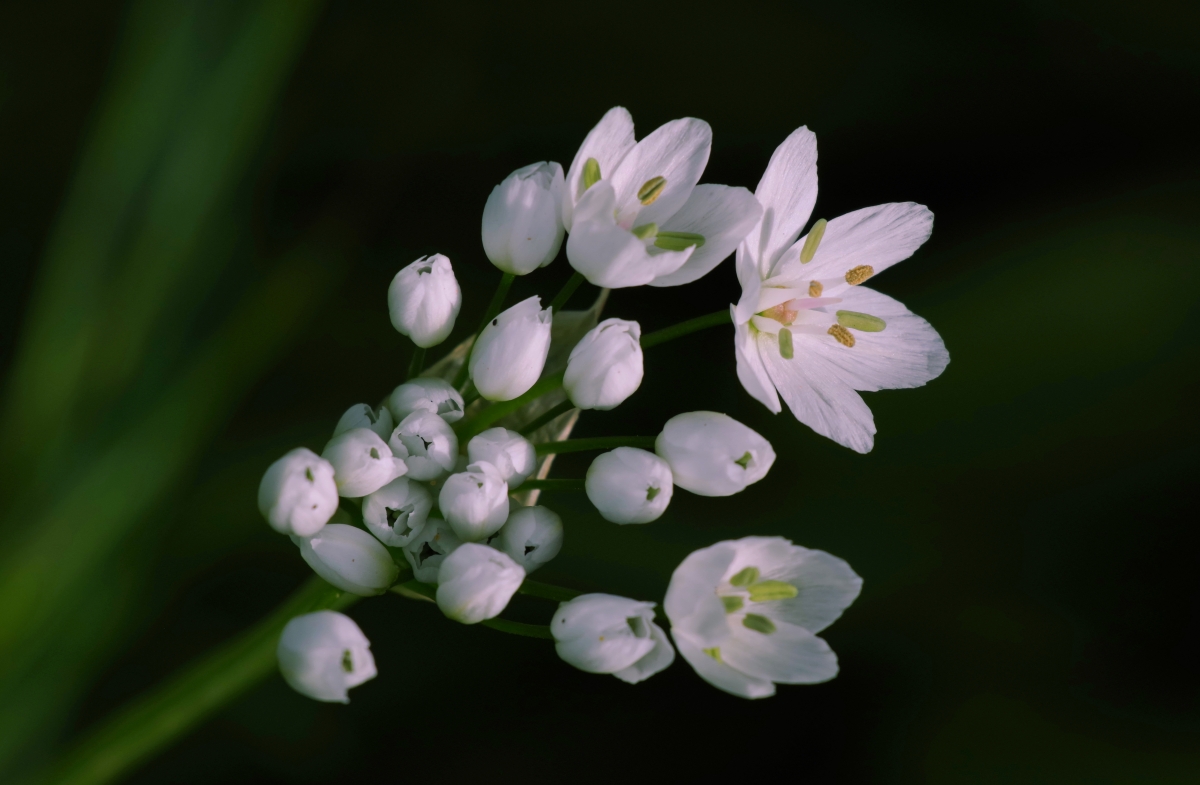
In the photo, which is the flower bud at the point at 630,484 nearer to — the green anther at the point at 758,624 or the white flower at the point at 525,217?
the green anther at the point at 758,624

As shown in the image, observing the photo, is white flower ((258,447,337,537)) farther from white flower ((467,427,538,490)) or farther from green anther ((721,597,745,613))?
green anther ((721,597,745,613))

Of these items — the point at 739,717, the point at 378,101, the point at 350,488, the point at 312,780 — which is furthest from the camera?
the point at 378,101

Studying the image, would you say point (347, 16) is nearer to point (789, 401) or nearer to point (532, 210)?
point (532, 210)

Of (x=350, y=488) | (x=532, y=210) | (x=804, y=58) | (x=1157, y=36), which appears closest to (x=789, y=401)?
(x=532, y=210)

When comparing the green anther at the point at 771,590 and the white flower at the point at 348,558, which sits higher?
the green anther at the point at 771,590

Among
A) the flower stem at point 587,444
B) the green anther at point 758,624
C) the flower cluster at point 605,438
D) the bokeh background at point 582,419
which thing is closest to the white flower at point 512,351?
the flower cluster at point 605,438

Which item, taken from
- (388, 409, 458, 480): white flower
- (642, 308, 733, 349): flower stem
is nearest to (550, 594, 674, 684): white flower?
(388, 409, 458, 480): white flower
